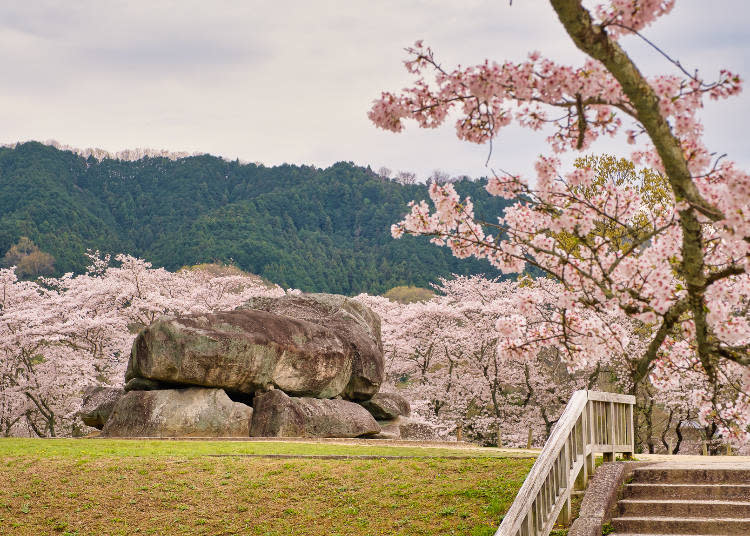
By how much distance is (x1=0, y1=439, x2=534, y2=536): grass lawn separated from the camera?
932cm

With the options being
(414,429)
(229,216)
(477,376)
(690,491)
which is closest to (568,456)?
(690,491)

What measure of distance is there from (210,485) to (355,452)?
12.2 ft

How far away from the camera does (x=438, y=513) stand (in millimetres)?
9188

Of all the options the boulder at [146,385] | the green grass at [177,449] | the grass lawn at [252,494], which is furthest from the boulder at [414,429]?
the grass lawn at [252,494]

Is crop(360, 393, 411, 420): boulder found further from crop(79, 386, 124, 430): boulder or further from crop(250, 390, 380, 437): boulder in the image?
crop(79, 386, 124, 430): boulder

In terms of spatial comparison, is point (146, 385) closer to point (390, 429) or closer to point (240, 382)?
point (240, 382)

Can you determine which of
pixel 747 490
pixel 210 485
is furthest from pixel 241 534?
pixel 747 490

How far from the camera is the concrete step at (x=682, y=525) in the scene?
760 centimetres

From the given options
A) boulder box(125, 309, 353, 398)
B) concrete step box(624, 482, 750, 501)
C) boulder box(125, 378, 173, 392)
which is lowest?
concrete step box(624, 482, 750, 501)

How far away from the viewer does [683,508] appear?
26.5 feet

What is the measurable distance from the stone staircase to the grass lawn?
5.02ft

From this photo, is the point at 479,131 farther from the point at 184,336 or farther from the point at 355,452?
the point at 184,336

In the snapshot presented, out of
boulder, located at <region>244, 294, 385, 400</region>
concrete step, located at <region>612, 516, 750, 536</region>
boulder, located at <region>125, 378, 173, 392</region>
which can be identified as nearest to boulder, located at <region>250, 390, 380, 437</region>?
boulder, located at <region>244, 294, 385, 400</region>

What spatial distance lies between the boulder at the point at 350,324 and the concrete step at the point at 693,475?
575 inches
